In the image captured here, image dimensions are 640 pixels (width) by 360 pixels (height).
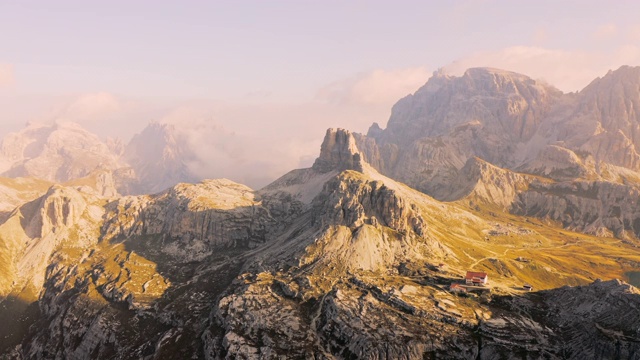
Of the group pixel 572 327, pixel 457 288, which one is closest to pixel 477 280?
pixel 457 288

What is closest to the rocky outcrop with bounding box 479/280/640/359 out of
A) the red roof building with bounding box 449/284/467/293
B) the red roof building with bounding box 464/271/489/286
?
the red roof building with bounding box 464/271/489/286

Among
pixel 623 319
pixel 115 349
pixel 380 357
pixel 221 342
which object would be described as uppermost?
pixel 623 319

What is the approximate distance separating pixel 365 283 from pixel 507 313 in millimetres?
60739

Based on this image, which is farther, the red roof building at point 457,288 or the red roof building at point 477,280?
the red roof building at point 477,280

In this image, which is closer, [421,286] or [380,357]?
[380,357]

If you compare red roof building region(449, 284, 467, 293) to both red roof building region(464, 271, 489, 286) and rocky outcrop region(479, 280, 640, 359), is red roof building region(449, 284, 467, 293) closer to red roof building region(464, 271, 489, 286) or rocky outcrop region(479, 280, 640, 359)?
red roof building region(464, 271, 489, 286)

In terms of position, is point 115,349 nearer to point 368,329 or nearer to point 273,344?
point 273,344

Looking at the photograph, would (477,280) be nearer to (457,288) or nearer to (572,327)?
(457,288)

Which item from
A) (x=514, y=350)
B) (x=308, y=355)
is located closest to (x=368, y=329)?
(x=308, y=355)

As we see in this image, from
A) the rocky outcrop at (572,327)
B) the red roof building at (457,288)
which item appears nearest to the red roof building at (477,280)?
the red roof building at (457,288)

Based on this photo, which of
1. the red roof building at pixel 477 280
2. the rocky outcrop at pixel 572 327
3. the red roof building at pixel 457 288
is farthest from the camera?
the red roof building at pixel 477 280

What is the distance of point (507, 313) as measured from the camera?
152 m

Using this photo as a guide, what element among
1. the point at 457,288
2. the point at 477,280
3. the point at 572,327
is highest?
the point at 572,327

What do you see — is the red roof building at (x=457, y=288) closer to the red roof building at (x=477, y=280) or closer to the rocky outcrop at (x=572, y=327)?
the red roof building at (x=477, y=280)
